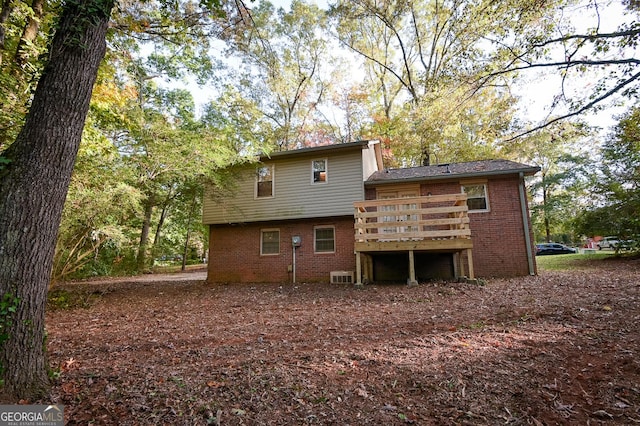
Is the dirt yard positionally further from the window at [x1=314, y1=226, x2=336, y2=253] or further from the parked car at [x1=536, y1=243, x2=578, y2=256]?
the parked car at [x1=536, y1=243, x2=578, y2=256]

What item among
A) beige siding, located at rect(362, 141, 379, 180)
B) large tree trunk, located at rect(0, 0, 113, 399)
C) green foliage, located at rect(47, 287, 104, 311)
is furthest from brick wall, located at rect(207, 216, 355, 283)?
large tree trunk, located at rect(0, 0, 113, 399)

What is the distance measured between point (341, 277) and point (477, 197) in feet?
18.3

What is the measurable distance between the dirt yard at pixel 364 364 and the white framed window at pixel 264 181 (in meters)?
6.25

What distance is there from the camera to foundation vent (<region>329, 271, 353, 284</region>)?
10672 mm

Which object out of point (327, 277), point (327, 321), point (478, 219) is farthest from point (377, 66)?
point (327, 321)

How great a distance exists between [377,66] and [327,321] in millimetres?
20353

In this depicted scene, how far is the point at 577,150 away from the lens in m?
24.9

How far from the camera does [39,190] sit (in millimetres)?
2619

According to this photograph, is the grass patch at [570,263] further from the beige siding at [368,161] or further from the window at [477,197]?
the beige siding at [368,161]

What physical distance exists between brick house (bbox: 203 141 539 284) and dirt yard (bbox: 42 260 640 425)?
11.4 ft

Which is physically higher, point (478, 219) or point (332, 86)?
point (332, 86)

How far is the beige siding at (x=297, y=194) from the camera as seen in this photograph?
1097cm

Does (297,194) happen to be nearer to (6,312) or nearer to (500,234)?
(500,234)

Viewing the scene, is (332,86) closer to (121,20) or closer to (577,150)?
(121,20)
